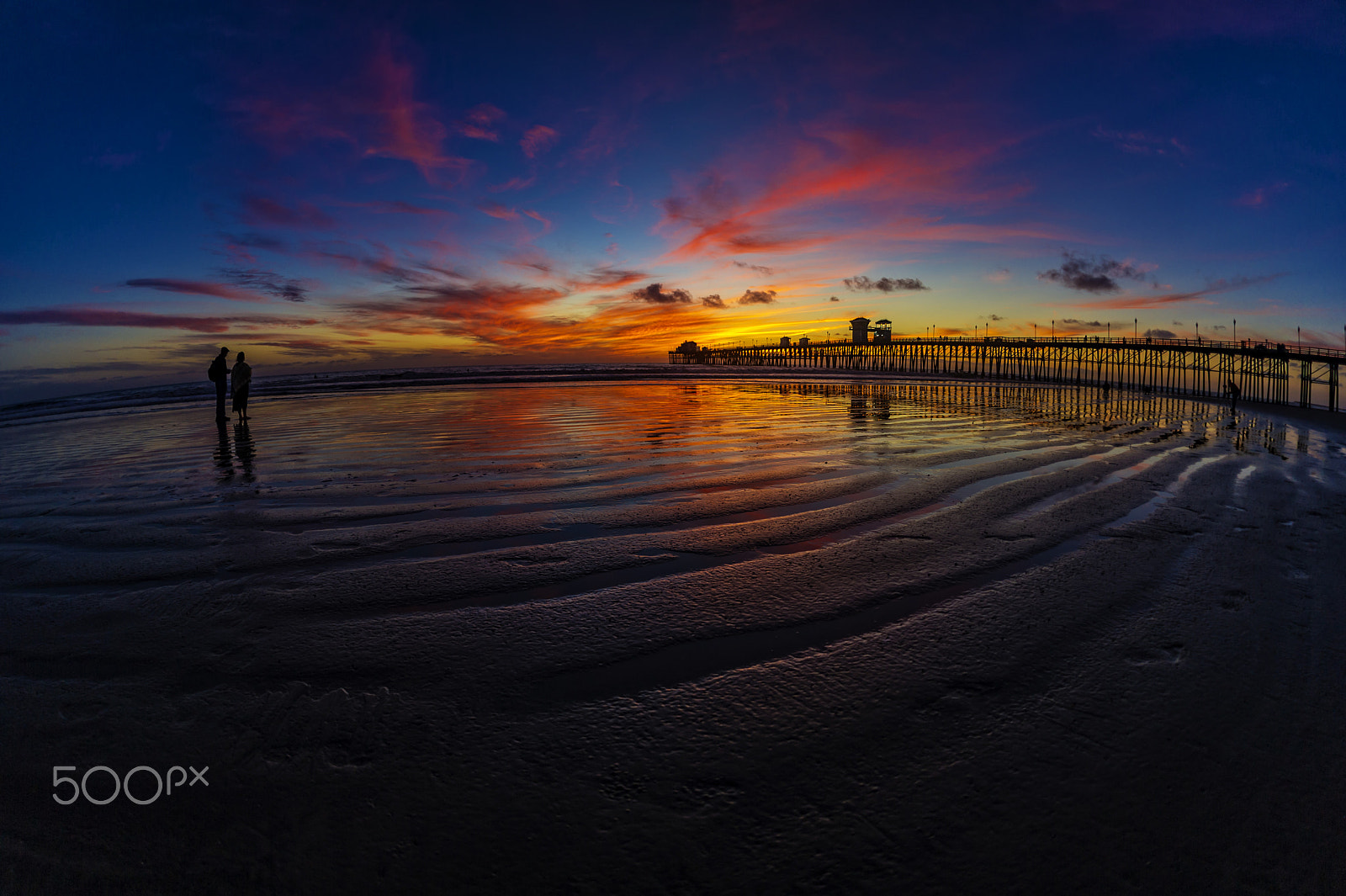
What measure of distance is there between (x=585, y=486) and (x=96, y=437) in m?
15.6

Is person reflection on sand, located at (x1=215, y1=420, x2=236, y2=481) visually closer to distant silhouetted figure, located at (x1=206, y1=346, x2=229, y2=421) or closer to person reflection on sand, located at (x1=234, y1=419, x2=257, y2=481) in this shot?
person reflection on sand, located at (x1=234, y1=419, x2=257, y2=481)

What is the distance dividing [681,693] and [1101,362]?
11096 cm

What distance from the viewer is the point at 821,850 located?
1859 millimetres

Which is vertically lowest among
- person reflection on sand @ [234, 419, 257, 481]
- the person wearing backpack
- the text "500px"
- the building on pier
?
the text "500px"

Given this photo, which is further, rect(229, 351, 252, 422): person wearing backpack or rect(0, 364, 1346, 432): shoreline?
rect(0, 364, 1346, 432): shoreline

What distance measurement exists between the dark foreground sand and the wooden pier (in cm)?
5149

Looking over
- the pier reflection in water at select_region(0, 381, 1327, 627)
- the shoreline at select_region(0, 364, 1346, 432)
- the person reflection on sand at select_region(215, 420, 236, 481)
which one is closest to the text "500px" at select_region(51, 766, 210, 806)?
the pier reflection in water at select_region(0, 381, 1327, 627)

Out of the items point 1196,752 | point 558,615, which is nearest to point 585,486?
point 558,615

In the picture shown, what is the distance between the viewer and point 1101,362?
89.6m

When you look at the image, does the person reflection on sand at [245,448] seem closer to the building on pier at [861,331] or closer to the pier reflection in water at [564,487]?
the pier reflection in water at [564,487]

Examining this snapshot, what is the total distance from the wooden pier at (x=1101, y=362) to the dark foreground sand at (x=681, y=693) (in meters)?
51.5

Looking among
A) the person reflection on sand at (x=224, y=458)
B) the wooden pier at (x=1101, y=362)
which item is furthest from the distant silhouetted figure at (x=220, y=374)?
the wooden pier at (x=1101, y=362)

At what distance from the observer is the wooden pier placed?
56312 millimetres

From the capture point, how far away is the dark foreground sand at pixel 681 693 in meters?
1.87
